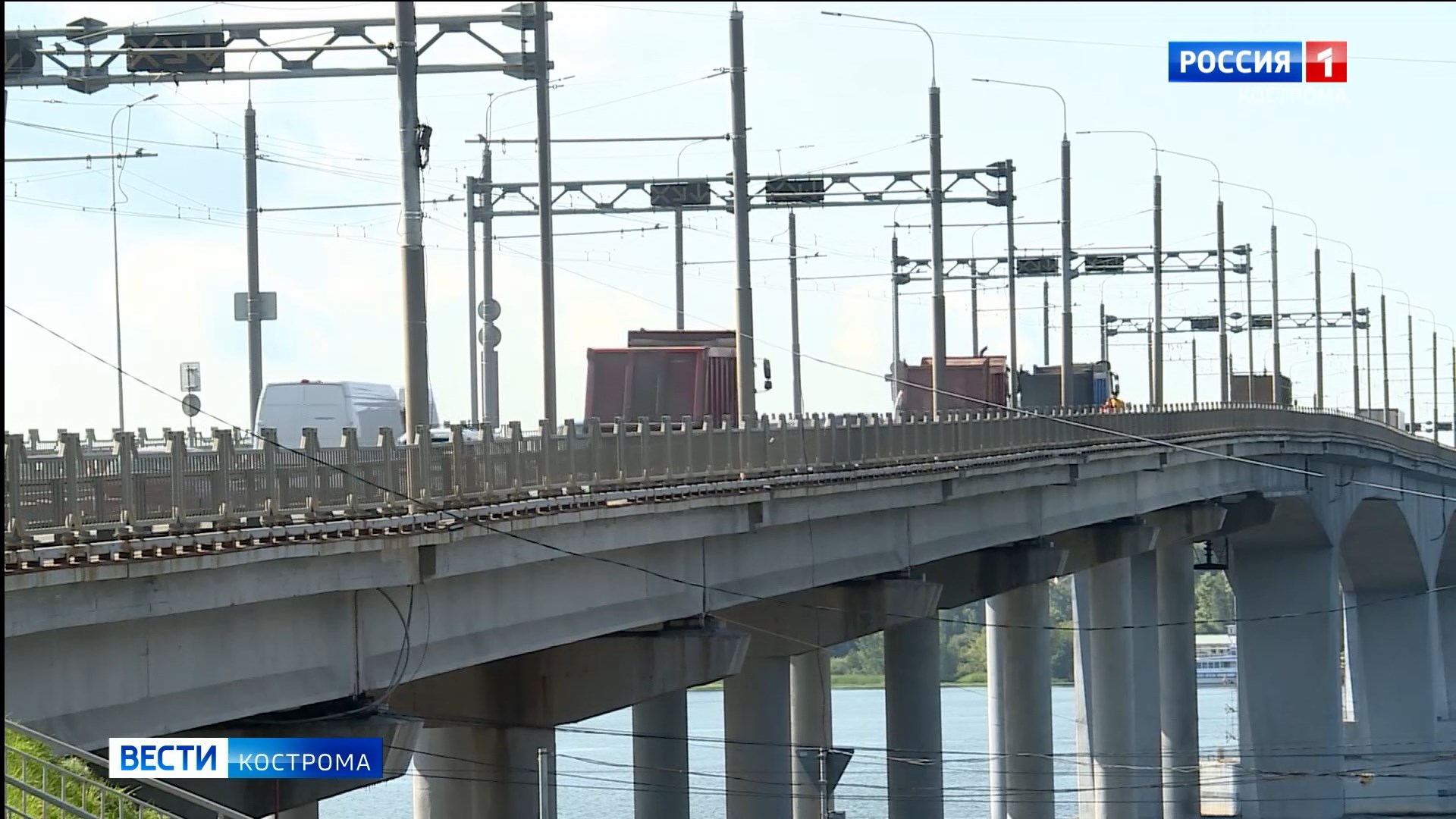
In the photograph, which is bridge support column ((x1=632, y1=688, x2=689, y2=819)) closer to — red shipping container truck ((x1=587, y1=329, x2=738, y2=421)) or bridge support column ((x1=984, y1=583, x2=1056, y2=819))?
red shipping container truck ((x1=587, y1=329, x2=738, y2=421))

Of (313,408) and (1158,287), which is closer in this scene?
(313,408)

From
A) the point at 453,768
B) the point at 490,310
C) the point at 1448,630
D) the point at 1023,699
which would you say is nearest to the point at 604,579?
the point at 453,768

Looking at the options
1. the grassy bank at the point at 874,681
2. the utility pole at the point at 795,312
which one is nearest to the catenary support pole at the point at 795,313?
the utility pole at the point at 795,312

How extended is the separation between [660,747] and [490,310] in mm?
13389

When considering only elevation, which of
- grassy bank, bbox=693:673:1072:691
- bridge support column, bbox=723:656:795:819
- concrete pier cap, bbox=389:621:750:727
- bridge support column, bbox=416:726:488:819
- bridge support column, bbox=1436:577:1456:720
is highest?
concrete pier cap, bbox=389:621:750:727

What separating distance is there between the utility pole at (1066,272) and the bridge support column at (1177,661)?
24.2m

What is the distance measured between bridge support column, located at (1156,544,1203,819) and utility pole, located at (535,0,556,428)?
51.7 m

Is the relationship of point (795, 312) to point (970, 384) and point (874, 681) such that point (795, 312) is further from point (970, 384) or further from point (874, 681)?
point (874, 681)

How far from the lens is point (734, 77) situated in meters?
31.1

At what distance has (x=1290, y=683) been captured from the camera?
78.0 meters

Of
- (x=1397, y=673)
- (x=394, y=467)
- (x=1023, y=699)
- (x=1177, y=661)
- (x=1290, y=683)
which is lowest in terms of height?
(x=1397, y=673)

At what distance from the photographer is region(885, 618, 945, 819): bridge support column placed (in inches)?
2062

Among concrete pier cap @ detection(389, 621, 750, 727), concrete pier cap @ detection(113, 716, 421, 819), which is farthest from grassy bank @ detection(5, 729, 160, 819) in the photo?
concrete pier cap @ detection(389, 621, 750, 727)

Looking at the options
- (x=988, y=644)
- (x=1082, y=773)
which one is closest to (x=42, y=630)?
(x=988, y=644)
